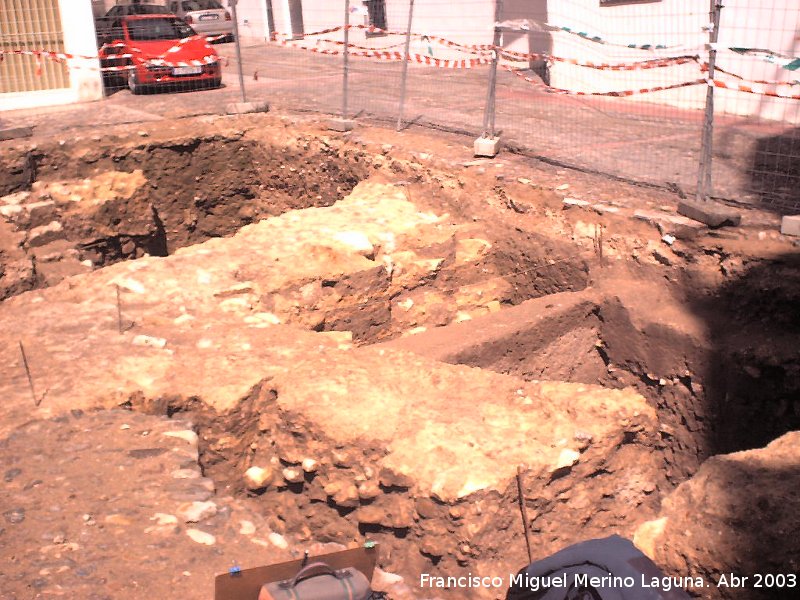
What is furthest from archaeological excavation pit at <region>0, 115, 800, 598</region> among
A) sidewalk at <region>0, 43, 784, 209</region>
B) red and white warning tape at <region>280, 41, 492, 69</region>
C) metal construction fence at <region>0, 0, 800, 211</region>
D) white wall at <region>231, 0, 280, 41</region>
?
white wall at <region>231, 0, 280, 41</region>

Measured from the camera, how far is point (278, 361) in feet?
17.3

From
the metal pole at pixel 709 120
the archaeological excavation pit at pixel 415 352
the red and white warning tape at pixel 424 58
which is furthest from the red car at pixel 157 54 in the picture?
the metal pole at pixel 709 120

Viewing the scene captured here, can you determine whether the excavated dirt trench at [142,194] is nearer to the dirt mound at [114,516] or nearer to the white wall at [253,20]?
the dirt mound at [114,516]

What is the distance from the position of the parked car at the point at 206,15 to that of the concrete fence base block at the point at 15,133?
1262 centimetres

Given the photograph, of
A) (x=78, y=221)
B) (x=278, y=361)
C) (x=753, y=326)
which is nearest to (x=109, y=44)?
(x=78, y=221)

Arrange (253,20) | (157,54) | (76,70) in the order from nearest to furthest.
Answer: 1. (76,70)
2. (157,54)
3. (253,20)

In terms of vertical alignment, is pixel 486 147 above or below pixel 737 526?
above

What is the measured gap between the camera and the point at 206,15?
2255 cm

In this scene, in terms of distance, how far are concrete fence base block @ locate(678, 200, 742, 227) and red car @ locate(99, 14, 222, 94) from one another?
32.3 feet

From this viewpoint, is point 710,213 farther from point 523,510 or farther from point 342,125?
point 342,125

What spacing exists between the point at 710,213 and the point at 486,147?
296 centimetres

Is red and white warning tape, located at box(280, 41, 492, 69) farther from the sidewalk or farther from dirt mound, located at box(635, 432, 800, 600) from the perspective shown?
dirt mound, located at box(635, 432, 800, 600)

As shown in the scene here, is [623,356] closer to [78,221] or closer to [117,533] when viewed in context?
[117,533]

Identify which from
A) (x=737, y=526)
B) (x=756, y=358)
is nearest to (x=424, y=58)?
(x=756, y=358)
